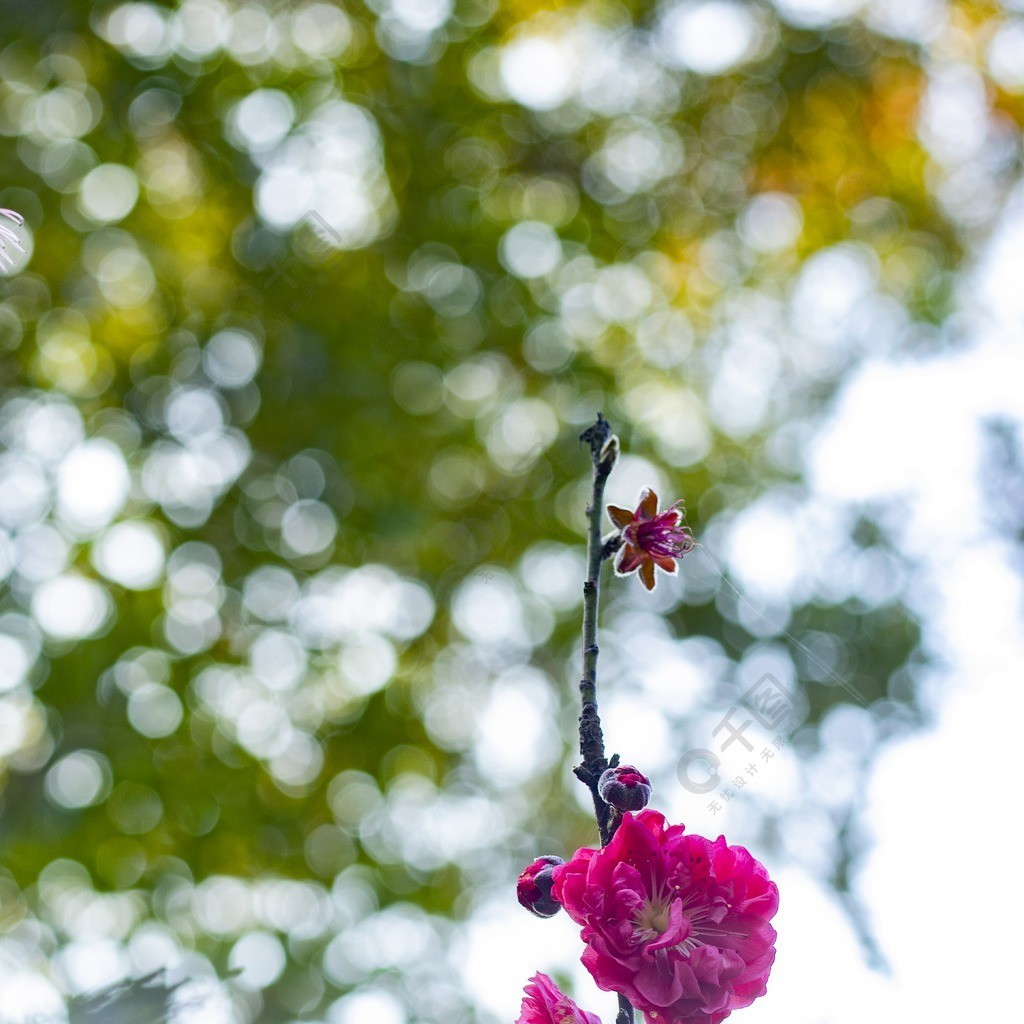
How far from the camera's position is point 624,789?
2.24 feet

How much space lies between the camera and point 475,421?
419 centimetres

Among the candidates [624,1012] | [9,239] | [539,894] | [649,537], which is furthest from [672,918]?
[9,239]

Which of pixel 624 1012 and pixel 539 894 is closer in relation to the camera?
pixel 624 1012

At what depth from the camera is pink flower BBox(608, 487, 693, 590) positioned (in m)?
0.89

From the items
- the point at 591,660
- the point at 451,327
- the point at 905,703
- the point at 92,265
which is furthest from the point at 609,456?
the point at 905,703

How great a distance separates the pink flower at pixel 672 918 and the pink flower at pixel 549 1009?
0.25ft

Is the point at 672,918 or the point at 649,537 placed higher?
the point at 649,537

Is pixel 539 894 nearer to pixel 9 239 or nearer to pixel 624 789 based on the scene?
pixel 624 789

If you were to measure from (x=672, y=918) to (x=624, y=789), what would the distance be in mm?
96

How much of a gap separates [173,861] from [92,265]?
2.35 metres

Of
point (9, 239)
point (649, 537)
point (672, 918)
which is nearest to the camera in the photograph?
point (672, 918)

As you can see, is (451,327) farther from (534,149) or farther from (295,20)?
(295,20)

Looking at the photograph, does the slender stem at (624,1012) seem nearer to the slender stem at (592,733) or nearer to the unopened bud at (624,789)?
the slender stem at (592,733)

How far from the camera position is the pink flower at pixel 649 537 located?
35.2 inches
